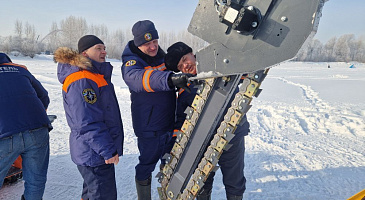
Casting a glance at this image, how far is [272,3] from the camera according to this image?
1526mm

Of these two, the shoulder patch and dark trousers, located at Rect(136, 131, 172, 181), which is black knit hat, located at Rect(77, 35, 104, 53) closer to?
the shoulder patch

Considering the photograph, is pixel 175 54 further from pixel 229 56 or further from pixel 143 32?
pixel 229 56

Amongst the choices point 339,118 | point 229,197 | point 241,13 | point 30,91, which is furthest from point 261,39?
point 339,118

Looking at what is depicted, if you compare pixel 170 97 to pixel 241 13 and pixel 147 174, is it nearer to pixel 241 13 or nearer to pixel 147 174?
pixel 147 174

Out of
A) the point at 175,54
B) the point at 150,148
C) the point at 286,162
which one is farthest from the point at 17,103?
the point at 286,162

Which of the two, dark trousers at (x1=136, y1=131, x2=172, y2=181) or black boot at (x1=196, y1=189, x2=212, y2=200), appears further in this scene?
black boot at (x1=196, y1=189, x2=212, y2=200)

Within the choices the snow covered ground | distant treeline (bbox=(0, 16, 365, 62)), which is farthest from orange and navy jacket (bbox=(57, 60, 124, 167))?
distant treeline (bbox=(0, 16, 365, 62))

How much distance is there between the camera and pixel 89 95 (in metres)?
2.36

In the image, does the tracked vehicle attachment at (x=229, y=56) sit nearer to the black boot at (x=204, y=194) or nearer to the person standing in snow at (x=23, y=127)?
the black boot at (x=204, y=194)

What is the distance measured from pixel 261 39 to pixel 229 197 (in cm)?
202

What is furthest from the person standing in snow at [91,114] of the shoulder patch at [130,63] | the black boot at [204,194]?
the black boot at [204,194]

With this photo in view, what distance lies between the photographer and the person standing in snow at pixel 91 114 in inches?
92.6

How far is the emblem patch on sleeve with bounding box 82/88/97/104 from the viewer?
234 centimetres

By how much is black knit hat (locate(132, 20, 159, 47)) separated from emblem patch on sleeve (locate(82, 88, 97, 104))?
752 millimetres
